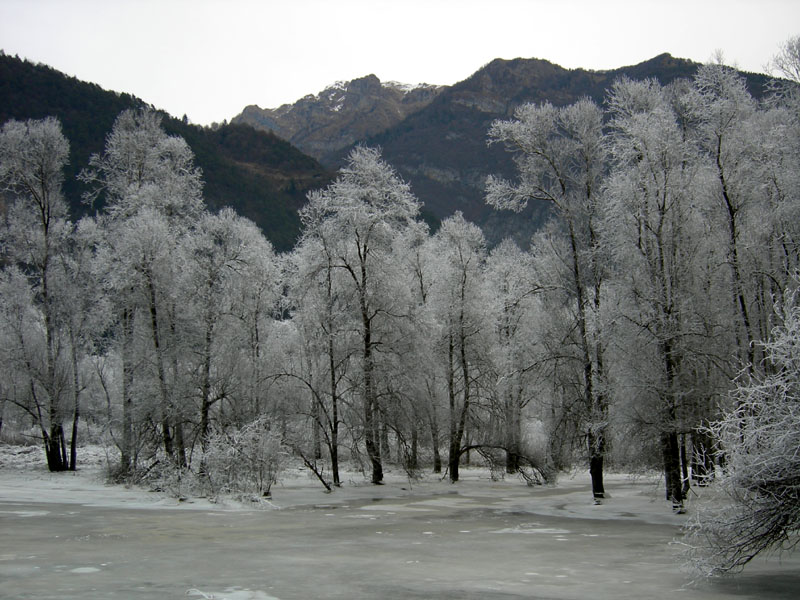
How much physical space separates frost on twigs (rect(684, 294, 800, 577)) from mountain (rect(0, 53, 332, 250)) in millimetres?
97342

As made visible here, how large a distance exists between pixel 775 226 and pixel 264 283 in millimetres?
21876

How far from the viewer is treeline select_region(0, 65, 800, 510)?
17797 millimetres

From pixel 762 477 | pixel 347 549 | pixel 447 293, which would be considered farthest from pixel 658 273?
pixel 447 293

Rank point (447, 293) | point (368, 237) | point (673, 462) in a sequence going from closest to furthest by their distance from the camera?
point (673, 462) → point (368, 237) → point (447, 293)

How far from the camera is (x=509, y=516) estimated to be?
17.4m

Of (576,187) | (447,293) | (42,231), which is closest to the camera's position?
(576,187)

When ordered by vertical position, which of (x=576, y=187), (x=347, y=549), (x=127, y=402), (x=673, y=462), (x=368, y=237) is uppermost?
(x=576, y=187)

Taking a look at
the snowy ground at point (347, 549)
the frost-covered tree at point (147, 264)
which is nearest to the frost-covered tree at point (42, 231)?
the frost-covered tree at point (147, 264)

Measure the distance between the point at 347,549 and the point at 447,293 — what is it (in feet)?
65.7

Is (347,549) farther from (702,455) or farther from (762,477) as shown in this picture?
(702,455)

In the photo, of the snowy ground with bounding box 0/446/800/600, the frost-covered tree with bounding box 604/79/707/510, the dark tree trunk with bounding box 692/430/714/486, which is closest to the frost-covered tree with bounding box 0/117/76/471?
the snowy ground with bounding box 0/446/800/600

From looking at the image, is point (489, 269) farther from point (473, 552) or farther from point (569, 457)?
point (473, 552)

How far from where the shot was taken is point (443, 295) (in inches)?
1217

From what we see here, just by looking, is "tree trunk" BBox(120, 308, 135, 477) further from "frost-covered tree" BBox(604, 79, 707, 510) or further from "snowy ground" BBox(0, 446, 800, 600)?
"frost-covered tree" BBox(604, 79, 707, 510)
